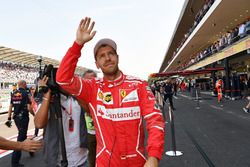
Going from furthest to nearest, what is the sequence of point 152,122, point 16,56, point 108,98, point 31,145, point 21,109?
point 16,56 → point 21,109 → point 31,145 → point 108,98 → point 152,122

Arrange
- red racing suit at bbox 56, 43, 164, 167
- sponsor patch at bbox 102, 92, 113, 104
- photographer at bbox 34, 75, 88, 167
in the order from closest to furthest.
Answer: red racing suit at bbox 56, 43, 164, 167 < sponsor patch at bbox 102, 92, 113, 104 < photographer at bbox 34, 75, 88, 167

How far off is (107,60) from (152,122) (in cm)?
53

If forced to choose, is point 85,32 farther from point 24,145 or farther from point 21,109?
point 21,109

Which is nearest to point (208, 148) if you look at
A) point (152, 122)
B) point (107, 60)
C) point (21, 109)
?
point (21, 109)

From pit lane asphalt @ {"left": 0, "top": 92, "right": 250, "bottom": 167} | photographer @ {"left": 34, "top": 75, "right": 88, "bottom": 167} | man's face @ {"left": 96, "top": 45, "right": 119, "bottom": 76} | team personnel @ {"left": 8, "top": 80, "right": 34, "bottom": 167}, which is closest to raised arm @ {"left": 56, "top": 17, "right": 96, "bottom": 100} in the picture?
man's face @ {"left": 96, "top": 45, "right": 119, "bottom": 76}

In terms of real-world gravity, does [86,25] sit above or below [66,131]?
above

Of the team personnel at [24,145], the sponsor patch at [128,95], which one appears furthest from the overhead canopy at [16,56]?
the sponsor patch at [128,95]

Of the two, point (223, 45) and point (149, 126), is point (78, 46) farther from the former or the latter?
point (223, 45)

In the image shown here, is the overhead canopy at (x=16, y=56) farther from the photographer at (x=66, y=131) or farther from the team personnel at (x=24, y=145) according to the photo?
the team personnel at (x=24, y=145)

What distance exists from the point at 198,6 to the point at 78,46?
29435 millimetres

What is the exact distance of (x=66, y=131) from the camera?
92.2 inches

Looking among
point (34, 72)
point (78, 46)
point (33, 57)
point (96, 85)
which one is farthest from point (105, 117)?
point (34, 72)

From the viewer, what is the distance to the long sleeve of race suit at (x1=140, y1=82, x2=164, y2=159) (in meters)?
1.46

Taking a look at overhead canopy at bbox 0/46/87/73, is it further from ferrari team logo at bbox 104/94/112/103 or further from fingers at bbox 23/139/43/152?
ferrari team logo at bbox 104/94/112/103
